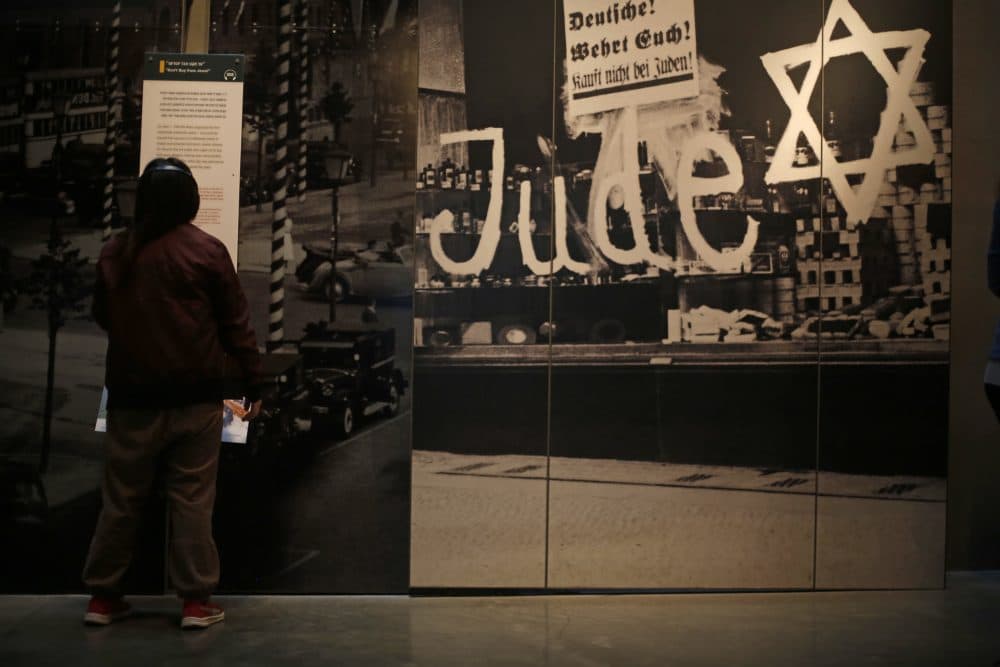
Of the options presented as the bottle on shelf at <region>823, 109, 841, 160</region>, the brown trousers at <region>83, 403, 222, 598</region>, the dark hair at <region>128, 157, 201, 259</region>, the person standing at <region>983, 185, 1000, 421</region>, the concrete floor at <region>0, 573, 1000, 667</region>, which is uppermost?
the bottle on shelf at <region>823, 109, 841, 160</region>

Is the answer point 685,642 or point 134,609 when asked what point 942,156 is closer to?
point 685,642

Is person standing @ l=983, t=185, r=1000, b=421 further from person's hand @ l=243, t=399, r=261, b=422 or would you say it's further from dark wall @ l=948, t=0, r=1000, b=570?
person's hand @ l=243, t=399, r=261, b=422

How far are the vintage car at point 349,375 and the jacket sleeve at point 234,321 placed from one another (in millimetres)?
517

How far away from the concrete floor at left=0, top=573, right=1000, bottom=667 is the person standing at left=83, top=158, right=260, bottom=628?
10.0 inches

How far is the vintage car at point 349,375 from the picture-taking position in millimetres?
4766

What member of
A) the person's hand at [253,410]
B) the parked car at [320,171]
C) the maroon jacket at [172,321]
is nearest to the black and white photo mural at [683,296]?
the parked car at [320,171]

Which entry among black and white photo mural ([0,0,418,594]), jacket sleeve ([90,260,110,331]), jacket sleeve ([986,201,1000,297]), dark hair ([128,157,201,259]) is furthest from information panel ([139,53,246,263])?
jacket sleeve ([986,201,1000,297])

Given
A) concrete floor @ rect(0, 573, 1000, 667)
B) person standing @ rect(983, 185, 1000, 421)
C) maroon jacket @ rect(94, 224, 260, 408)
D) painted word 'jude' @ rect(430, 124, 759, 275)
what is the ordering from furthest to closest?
painted word 'jude' @ rect(430, 124, 759, 275) → maroon jacket @ rect(94, 224, 260, 408) → concrete floor @ rect(0, 573, 1000, 667) → person standing @ rect(983, 185, 1000, 421)

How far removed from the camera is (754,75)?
4852mm

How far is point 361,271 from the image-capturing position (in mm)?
4758

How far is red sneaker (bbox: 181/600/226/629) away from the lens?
4.22m

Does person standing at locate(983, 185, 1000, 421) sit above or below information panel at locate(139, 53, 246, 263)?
below

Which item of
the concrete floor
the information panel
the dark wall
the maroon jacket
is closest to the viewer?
the concrete floor

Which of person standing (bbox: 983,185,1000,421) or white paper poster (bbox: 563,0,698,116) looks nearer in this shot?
person standing (bbox: 983,185,1000,421)
